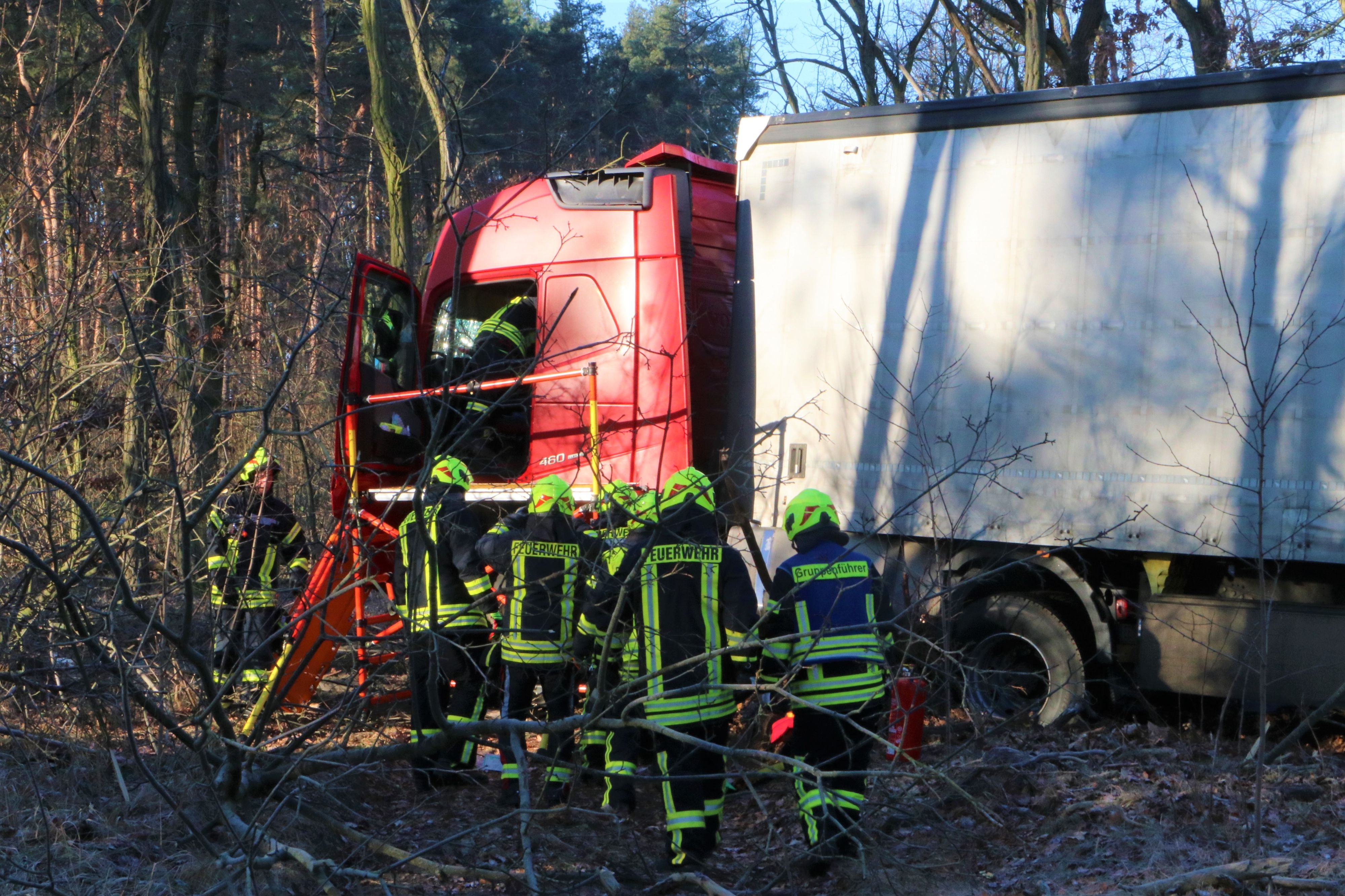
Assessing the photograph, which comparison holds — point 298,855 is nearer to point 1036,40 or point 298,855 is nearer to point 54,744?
point 54,744

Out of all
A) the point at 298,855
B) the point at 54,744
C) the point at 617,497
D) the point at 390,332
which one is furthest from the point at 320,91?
the point at 298,855

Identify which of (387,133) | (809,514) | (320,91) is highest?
(320,91)

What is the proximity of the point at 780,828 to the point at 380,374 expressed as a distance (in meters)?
3.76

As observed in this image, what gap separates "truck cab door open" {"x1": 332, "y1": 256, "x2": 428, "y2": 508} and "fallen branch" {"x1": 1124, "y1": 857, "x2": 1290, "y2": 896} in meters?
4.29

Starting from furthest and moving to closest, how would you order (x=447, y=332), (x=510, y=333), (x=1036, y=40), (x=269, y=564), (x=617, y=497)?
(x=1036, y=40)
(x=447, y=332)
(x=269, y=564)
(x=510, y=333)
(x=617, y=497)

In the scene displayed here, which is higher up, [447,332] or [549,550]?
[447,332]

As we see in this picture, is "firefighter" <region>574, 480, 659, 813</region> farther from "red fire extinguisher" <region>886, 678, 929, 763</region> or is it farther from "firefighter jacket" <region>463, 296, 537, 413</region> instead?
"red fire extinguisher" <region>886, 678, 929, 763</region>

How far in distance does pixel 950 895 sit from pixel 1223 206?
3279 millimetres

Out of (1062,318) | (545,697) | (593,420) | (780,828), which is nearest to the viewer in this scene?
(780,828)

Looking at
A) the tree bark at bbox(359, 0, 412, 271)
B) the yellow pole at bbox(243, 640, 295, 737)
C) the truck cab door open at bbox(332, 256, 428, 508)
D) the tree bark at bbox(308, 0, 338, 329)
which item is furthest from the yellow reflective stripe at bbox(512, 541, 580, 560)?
the tree bark at bbox(308, 0, 338, 329)

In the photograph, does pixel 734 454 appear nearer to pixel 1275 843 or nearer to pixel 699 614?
pixel 699 614

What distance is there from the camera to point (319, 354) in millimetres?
9133

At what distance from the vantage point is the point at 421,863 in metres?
3.26

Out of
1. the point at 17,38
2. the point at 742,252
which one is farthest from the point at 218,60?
the point at 742,252
